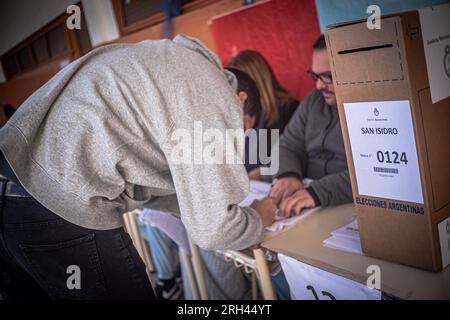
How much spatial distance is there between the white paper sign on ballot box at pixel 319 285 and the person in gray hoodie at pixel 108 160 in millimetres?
175

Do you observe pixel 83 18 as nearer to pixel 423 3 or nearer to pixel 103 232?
pixel 103 232

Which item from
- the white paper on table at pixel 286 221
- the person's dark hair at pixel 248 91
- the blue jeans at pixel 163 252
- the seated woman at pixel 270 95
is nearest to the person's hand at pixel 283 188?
the white paper on table at pixel 286 221

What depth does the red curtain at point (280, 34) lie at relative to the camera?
1.66 metres

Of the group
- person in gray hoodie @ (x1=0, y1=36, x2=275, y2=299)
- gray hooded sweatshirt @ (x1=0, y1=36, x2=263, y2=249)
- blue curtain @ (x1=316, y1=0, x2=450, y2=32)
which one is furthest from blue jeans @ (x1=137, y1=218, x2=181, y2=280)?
blue curtain @ (x1=316, y1=0, x2=450, y2=32)

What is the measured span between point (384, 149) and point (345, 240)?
1.04 ft

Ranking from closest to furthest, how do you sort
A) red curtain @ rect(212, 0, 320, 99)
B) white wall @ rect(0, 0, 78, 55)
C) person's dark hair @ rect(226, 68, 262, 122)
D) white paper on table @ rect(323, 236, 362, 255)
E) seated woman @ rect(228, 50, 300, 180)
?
white paper on table @ rect(323, 236, 362, 255)
white wall @ rect(0, 0, 78, 55)
person's dark hair @ rect(226, 68, 262, 122)
red curtain @ rect(212, 0, 320, 99)
seated woman @ rect(228, 50, 300, 180)

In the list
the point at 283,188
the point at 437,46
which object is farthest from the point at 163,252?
the point at 437,46

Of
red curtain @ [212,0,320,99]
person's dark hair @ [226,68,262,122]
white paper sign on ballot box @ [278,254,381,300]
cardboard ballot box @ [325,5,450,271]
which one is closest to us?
cardboard ballot box @ [325,5,450,271]

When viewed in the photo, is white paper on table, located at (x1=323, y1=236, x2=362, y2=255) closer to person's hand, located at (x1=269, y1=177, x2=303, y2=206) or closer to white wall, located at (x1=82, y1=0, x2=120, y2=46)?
person's hand, located at (x1=269, y1=177, x2=303, y2=206)

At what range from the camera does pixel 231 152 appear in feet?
2.98

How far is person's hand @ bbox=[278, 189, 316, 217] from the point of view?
4.18 feet

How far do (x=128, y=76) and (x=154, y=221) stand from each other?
825mm

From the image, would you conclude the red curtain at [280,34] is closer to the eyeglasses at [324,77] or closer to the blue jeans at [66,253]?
the eyeglasses at [324,77]
